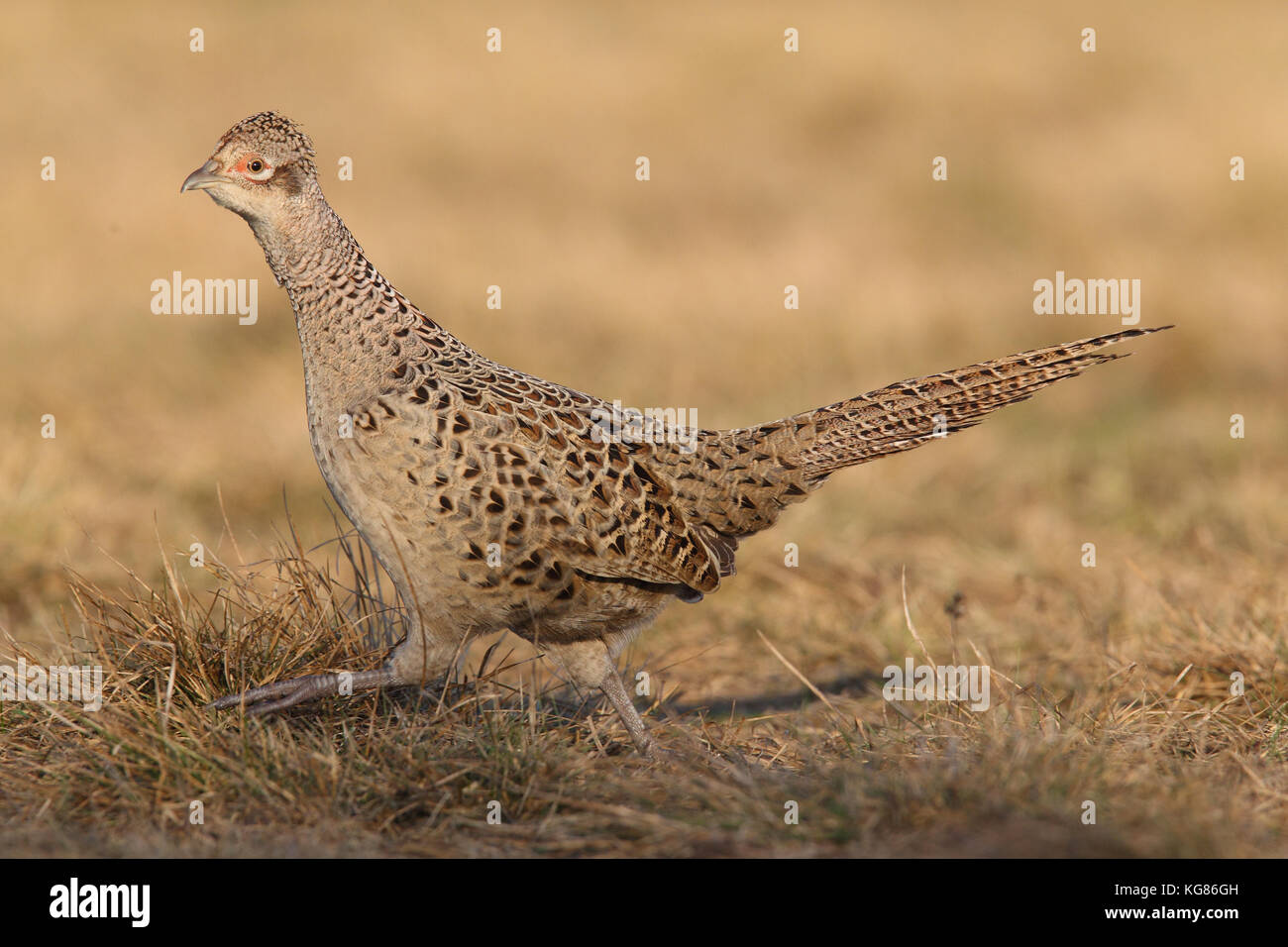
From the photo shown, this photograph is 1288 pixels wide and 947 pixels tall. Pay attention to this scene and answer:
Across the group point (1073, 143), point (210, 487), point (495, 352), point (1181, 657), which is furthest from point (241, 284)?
point (1073, 143)

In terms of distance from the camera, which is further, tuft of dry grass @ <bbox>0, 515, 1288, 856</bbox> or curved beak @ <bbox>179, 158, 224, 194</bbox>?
curved beak @ <bbox>179, 158, 224, 194</bbox>

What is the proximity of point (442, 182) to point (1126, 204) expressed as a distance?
8.51 m

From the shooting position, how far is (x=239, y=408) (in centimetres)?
1044

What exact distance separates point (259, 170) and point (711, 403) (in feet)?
20.8

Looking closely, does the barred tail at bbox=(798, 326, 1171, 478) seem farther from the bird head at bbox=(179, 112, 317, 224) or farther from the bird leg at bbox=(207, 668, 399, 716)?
the bird head at bbox=(179, 112, 317, 224)

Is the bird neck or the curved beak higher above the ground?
the curved beak

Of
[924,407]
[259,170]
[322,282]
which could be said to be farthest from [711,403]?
[259,170]

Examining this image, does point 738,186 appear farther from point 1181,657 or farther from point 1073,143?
point 1181,657

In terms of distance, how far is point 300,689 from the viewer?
490 centimetres

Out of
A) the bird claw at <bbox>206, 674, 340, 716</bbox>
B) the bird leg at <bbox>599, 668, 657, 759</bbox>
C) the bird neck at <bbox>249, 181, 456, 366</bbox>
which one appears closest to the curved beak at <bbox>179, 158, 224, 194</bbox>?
the bird neck at <bbox>249, 181, 456, 366</bbox>

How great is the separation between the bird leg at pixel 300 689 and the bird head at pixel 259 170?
1761 mm

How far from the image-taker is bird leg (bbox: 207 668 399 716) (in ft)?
15.6

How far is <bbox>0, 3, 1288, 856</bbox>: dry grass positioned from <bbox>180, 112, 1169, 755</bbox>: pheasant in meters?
0.33
